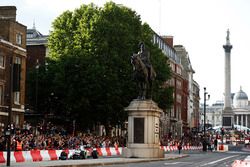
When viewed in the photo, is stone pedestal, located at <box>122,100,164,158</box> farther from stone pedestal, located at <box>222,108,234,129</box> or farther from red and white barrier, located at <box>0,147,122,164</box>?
stone pedestal, located at <box>222,108,234,129</box>

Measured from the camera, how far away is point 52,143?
41.0m

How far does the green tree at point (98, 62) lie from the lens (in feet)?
188

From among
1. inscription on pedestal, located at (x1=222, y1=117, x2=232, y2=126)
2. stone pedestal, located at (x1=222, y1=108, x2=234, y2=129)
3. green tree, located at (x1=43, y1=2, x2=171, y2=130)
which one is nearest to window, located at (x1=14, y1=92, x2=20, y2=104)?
green tree, located at (x1=43, y1=2, x2=171, y2=130)

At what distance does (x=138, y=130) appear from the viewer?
3659cm

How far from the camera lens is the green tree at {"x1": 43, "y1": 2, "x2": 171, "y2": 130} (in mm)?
57281

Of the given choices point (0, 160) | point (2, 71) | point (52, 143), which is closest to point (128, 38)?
point (2, 71)

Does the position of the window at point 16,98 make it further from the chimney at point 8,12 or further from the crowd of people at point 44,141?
the chimney at point 8,12

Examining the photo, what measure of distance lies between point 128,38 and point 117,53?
198 centimetres

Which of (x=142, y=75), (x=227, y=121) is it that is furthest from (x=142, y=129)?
(x=227, y=121)

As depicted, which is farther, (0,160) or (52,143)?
(52,143)

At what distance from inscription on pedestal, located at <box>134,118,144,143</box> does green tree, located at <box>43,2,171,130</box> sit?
2006cm

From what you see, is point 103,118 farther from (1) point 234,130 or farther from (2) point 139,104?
(1) point 234,130

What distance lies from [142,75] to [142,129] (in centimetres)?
346

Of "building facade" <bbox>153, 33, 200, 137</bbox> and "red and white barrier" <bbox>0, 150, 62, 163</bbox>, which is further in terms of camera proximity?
"building facade" <bbox>153, 33, 200, 137</bbox>
